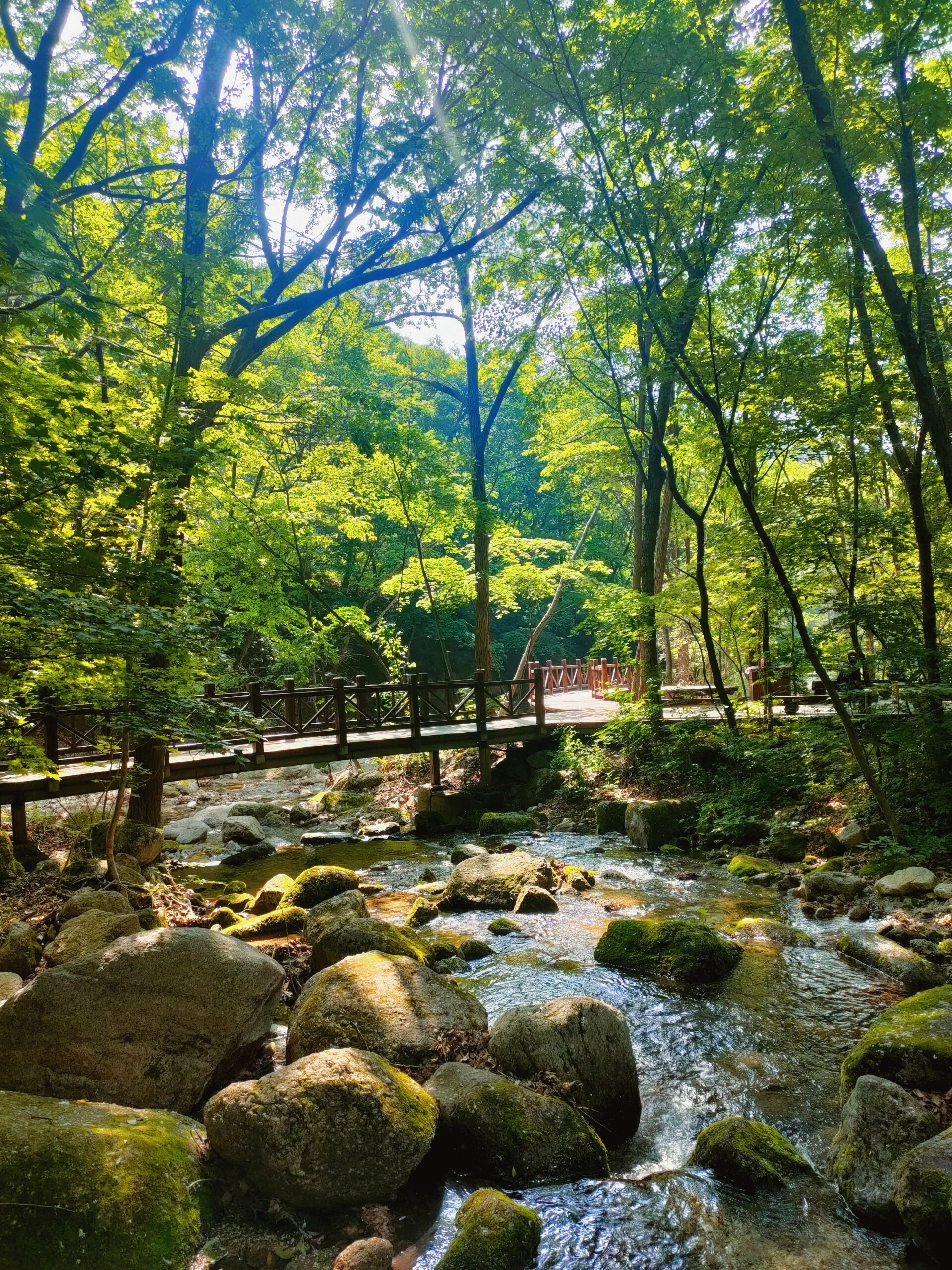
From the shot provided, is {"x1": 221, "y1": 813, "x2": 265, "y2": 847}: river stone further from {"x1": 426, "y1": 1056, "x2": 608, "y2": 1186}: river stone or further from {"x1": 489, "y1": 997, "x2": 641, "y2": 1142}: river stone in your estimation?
{"x1": 426, "y1": 1056, "x2": 608, "y2": 1186}: river stone

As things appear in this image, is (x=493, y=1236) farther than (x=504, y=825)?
No

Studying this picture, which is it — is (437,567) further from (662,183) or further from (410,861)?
(662,183)

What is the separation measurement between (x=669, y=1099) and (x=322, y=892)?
458 centimetres

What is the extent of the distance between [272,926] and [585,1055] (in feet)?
12.9

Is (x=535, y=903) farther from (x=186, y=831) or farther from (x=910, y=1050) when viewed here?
(x=186, y=831)

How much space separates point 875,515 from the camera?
778cm

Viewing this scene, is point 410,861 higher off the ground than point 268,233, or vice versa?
point 268,233

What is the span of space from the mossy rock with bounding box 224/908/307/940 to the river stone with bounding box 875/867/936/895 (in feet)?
18.4

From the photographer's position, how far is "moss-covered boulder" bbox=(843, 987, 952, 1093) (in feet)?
11.3

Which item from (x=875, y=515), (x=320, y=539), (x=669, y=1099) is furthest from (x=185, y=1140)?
(x=320, y=539)

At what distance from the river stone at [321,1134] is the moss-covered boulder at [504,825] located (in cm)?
870

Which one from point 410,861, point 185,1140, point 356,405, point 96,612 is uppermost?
point 356,405

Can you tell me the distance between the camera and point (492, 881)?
7.97 metres

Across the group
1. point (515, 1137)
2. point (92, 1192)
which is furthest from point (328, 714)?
point (92, 1192)
